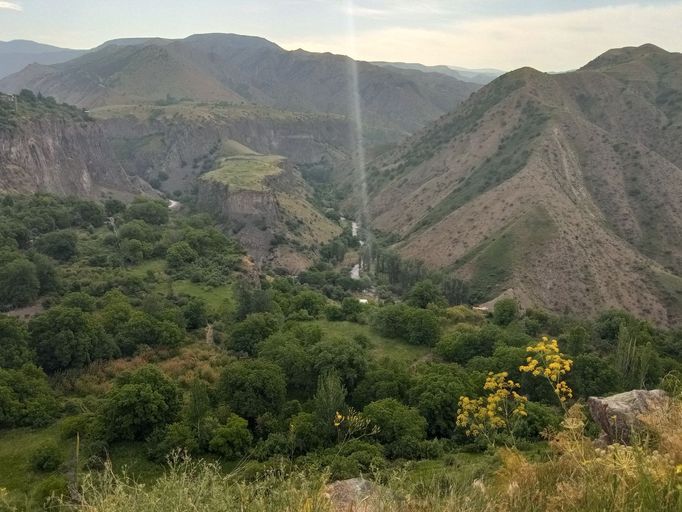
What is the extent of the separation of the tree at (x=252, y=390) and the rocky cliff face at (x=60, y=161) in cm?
7811

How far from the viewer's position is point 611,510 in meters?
6.74

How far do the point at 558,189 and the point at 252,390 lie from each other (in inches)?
3296

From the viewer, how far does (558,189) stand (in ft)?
316

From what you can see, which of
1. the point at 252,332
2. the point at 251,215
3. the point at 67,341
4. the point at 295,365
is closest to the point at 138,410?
the point at 295,365

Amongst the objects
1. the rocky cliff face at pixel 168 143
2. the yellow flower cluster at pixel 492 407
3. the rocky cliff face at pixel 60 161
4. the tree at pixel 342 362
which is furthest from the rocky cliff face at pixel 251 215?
the yellow flower cluster at pixel 492 407

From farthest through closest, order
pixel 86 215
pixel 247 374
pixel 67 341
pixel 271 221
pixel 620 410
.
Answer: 1. pixel 271 221
2. pixel 86 215
3. pixel 67 341
4. pixel 247 374
5. pixel 620 410

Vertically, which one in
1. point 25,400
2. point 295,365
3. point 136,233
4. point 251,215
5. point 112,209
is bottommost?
point 25,400

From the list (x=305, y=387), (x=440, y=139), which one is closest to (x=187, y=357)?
(x=305, y=387)

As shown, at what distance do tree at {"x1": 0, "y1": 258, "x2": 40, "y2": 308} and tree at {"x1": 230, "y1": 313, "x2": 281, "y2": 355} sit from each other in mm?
22556

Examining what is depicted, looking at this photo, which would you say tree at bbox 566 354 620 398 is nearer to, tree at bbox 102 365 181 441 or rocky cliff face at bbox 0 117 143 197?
tree at bbox 102 365 181 441

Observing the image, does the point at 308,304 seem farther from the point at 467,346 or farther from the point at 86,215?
the point at 86,215

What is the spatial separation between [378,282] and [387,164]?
77.7m

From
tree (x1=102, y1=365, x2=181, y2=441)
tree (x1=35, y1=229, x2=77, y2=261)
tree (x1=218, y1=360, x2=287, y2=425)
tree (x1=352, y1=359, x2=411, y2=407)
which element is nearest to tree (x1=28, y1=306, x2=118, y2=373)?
tree (x1=102, y1=365, x2=181, y2=441)

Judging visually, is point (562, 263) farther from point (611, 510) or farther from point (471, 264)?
point (611, 510)
